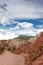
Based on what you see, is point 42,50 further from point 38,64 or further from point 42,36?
point 42,36

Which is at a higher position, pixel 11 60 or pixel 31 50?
pixel 31 50

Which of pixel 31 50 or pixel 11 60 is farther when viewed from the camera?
pixel 31 50

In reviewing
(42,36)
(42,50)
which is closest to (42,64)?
(42,50)

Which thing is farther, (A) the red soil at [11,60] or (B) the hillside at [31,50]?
(A) the red soil at [11,60]

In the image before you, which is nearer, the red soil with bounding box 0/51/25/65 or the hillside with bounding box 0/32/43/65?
the hillside with bounding box 0/32/43/65

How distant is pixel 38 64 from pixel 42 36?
33.9m

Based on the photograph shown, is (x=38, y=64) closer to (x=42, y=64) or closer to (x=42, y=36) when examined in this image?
(x=42, y=64)

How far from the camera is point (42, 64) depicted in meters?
28.6

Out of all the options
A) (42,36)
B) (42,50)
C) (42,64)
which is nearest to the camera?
(42,64)

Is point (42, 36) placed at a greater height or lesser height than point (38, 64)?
greater

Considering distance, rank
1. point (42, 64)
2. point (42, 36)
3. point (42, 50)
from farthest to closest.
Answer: point (42, 36)
point (42, 50)
point (42, 64)

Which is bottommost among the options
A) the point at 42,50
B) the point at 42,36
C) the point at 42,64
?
the point at 42,64

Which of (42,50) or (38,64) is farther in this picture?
(42,50)

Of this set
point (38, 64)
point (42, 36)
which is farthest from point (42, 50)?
point (42, 36)
